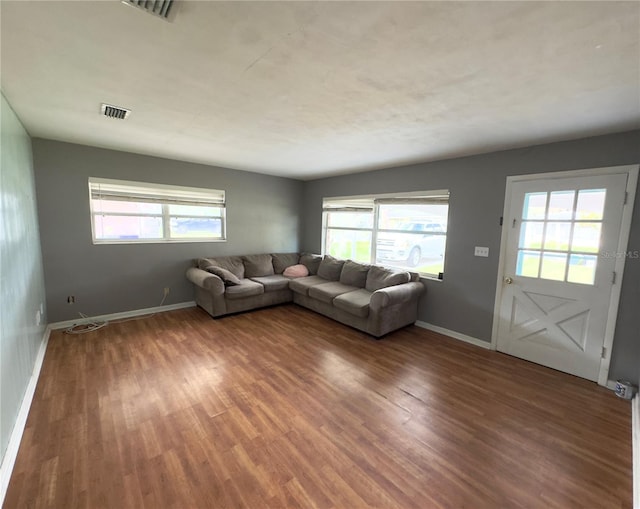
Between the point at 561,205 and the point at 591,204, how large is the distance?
0.70 ft

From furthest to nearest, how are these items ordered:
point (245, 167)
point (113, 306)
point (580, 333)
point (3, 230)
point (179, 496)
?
point (245, 167) < point (113, 306) < point (580, 333) < point (3, 230) < point (179, 496)

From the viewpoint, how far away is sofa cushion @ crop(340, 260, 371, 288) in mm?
4258

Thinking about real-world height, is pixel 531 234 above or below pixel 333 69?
below

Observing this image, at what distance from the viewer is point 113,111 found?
7.50ft

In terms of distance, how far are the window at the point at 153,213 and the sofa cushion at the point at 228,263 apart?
1.34 ft

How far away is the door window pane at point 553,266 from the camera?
8.90 feet

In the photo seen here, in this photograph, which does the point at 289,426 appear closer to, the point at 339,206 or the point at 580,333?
the point at 580,333

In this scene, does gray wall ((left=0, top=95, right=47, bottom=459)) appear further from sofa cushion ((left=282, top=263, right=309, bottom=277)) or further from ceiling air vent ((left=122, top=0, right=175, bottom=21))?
sofa cushion ((left=282, top=263, right=309, bottom=277))

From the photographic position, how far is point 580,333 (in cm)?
264

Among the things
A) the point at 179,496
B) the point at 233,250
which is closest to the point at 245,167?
the point at 233,250

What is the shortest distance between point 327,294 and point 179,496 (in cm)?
273

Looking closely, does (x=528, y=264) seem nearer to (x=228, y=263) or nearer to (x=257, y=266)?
(x=257, y=266)

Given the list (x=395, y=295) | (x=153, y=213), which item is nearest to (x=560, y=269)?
(x=395, y=295)

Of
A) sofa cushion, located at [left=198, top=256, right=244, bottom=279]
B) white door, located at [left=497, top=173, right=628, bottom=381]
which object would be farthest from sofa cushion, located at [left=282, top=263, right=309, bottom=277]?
white door, located at [left=497, top=173, right=628, bottom=381]
